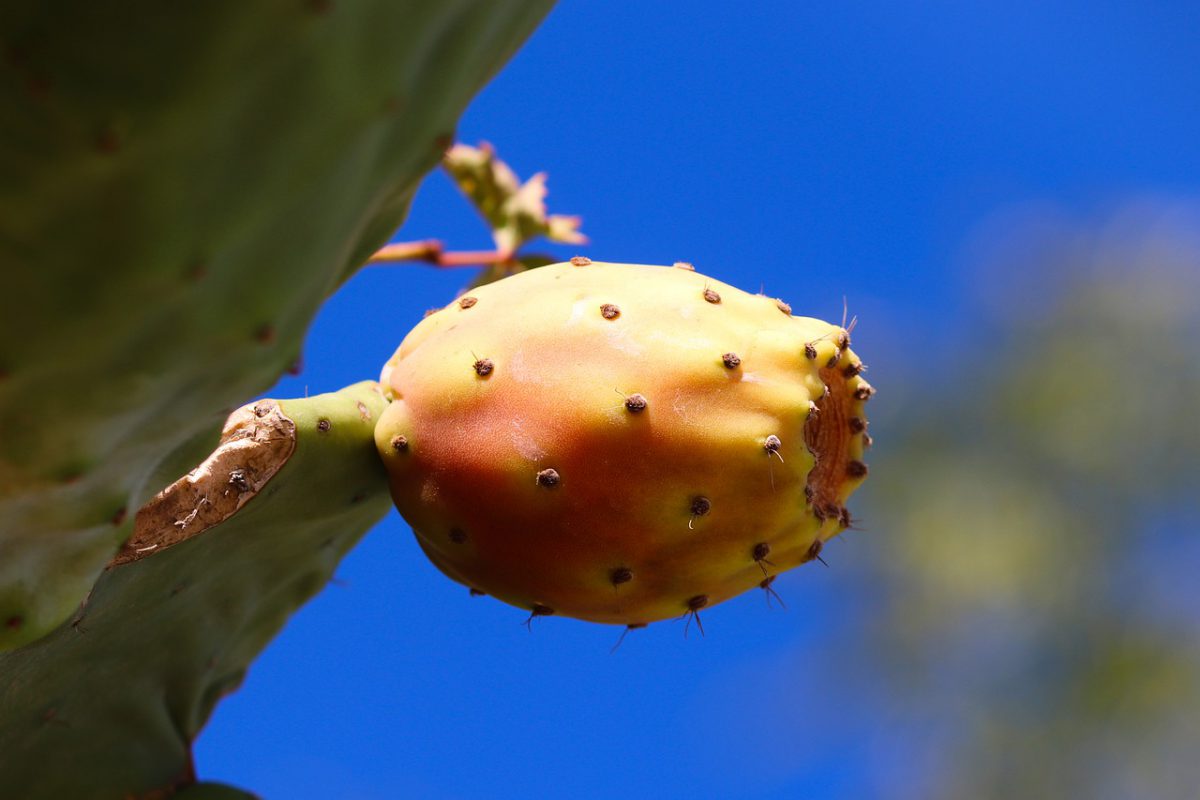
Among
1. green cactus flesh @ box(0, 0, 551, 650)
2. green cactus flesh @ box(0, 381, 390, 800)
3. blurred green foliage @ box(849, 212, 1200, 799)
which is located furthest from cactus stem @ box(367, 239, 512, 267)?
blurred green foliage @ box(849, 212, 1200, 799)

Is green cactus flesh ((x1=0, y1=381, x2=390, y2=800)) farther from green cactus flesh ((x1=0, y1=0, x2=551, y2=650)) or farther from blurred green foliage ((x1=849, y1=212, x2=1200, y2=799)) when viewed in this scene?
blurred green foliage ((x1=849, y1=212, x2=1200, y2=799))

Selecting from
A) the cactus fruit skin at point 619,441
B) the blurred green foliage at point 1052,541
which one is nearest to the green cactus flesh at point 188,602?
the cactus fruit skin at point 619,441

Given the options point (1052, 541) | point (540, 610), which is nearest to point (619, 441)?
point (540, 610)

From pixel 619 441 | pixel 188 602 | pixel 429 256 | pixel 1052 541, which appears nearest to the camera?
pixel 619 441

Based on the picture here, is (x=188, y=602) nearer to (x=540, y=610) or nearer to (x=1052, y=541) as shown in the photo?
(x=540, y=610)

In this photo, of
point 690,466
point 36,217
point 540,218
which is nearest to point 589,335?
point 690,466
